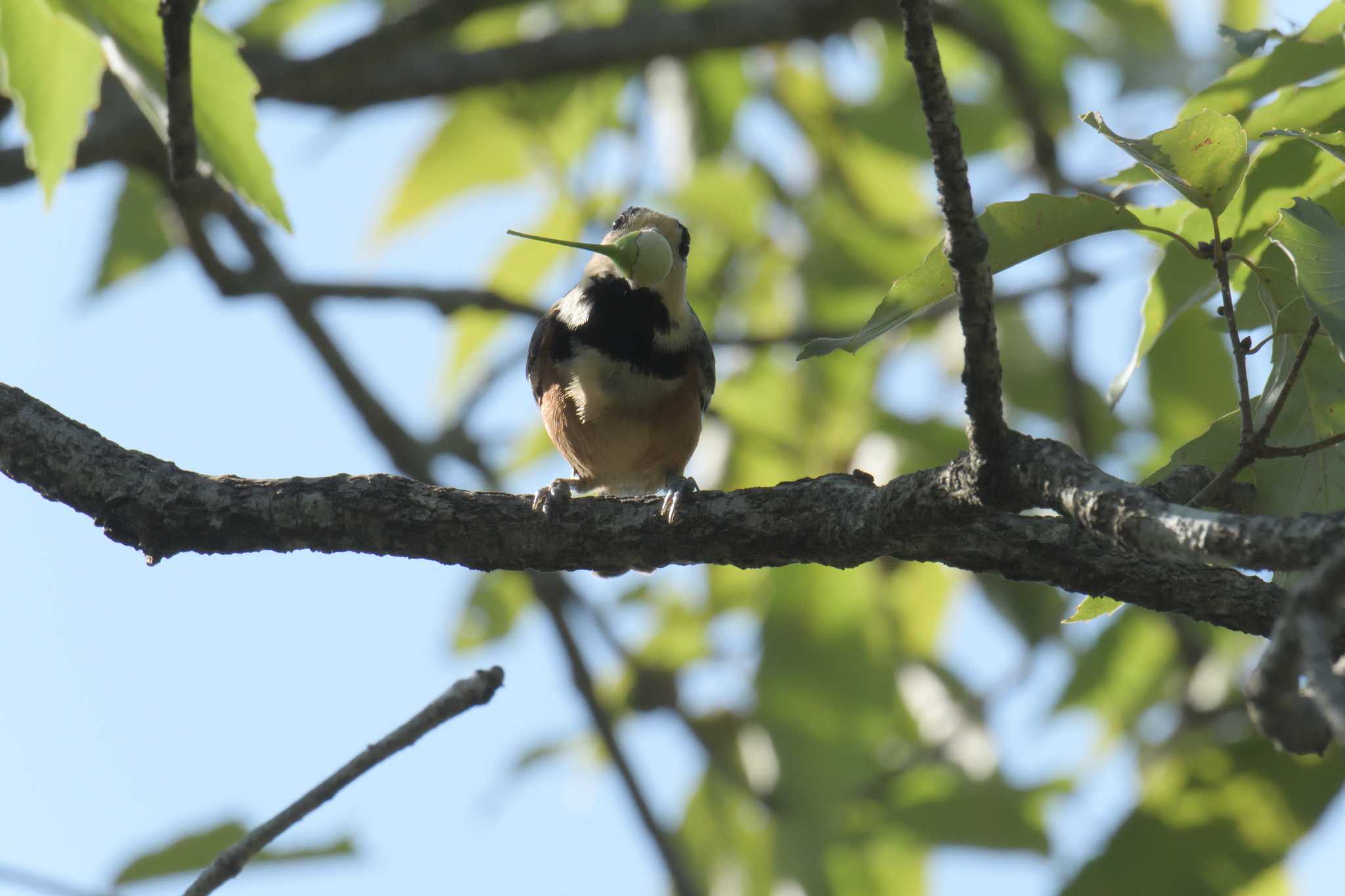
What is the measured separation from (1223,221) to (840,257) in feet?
10.6

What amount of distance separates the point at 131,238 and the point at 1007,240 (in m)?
5.25

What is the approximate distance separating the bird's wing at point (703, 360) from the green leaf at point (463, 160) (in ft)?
7.73

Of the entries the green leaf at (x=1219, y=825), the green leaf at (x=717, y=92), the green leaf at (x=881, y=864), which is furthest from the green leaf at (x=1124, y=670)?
the green leaf at (x=717, y=92)

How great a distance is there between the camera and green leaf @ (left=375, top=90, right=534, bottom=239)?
7.03m

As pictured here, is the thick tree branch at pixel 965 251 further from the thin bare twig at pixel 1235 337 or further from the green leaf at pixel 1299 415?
the green leaf at pixel 1299 415

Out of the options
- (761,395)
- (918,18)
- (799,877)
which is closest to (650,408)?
(761,395)

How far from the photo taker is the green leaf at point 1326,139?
85.9 inches

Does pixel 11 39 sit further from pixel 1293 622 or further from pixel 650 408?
pixel 1293 622

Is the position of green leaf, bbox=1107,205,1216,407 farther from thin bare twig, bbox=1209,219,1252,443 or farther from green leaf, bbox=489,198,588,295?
green leaf, bbox=489,198,588,295

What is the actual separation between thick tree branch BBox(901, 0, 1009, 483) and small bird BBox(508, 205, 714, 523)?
7.84 ft

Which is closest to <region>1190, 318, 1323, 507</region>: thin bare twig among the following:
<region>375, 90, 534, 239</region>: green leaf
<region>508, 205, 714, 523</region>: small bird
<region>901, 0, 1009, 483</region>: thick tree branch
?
<region>901, 0, 1009, 483</region>: thick tree branch

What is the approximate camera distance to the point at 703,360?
502 cm

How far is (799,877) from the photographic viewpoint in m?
4.87

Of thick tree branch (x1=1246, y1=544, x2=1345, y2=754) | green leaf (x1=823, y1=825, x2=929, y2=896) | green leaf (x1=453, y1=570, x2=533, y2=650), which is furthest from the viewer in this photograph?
green leaf (x1=453, y1=570, x2=533, y2=650)
